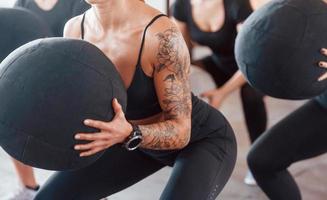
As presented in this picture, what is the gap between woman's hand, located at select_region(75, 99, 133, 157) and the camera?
0.98m

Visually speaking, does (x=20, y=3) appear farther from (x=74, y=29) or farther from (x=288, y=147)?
(x=288, y=147)

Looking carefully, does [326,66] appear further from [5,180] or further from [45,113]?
[5,180]

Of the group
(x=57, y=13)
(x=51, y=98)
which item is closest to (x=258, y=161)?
(x=51, y=98)

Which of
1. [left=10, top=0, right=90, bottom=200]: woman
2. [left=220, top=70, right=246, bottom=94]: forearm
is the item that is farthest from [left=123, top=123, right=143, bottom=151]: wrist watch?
[left=220, top=70, right=246, bottom=94]: forearm

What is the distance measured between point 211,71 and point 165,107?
0.99 m

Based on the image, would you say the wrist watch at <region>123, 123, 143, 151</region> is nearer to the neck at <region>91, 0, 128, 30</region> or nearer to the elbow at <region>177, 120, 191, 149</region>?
the elbow at <region>177, 120, 191, 149</region>

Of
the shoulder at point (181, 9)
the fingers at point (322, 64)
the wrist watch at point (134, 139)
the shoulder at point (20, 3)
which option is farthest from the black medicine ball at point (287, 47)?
the shoulder at point (20, 3)

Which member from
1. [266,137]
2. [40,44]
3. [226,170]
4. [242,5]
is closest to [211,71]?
[242,5]

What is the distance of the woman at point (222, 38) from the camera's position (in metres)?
1.99

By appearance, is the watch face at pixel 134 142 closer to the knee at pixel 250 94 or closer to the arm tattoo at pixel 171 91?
the arm tattoo at pixel 171 91

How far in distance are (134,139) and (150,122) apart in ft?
0.61

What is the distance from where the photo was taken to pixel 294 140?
1495 millimetres

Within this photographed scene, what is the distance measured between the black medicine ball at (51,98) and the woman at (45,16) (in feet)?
2.33

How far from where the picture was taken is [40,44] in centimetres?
102
